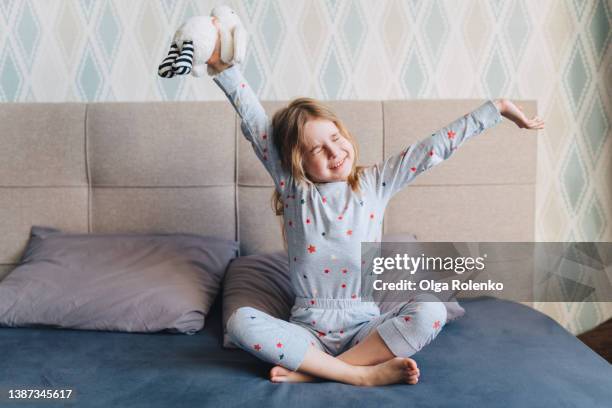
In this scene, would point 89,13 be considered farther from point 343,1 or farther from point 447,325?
point 447,325

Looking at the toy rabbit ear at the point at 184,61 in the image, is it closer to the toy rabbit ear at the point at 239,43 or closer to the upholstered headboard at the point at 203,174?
the toy rabbit ear at the point at 239,43

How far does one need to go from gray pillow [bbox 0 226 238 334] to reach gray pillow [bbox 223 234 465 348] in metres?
0.08

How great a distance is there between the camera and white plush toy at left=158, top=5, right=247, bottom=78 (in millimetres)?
1447

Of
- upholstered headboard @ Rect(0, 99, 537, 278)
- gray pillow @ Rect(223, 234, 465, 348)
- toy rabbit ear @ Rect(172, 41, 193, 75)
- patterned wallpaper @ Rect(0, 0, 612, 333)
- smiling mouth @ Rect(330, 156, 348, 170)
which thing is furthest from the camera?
patterned wallpaper @ Rect(0, 0, 612, 333)

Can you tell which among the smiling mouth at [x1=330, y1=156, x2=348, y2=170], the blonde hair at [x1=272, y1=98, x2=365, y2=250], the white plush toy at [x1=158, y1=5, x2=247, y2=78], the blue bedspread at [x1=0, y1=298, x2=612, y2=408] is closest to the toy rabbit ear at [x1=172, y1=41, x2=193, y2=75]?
the white plush toy at [x1=158, y1=5, x2=247, y2=78]

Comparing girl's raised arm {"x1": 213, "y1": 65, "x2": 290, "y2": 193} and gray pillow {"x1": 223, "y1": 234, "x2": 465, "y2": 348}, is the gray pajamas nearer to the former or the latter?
girl's raised arm {"x1": 213, "y1": 65, "x2": 290, "y2": 193}

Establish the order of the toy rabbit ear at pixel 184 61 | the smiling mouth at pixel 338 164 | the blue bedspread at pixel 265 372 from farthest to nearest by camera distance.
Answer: the smiling mouth at pixel 338 164 < the toy rabbit ear at pixel 184 61 < the blue bedspread at pixel 265 372

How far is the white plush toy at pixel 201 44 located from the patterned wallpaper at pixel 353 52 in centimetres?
65

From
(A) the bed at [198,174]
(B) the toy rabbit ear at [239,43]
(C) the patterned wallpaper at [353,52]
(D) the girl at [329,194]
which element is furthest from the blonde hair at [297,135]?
(C) the patterned wallpaper at [353,52]

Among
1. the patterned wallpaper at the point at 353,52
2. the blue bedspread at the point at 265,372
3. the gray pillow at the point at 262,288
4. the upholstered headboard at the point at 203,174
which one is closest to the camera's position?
the blue bedspread at the point at 265,372

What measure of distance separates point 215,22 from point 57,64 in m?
0.96

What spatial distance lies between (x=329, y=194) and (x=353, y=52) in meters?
0.82

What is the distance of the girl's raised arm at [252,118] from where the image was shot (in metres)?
1.58

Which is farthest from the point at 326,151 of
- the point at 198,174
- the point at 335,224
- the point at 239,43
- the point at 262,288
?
the point at 198,174
